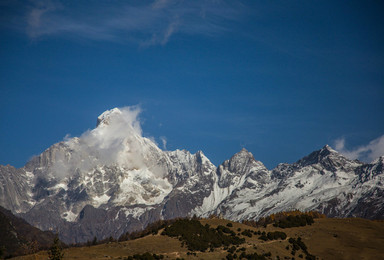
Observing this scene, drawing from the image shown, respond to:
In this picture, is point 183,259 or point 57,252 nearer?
point 57,252

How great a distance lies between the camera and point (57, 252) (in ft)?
498

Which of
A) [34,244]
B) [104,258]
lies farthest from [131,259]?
[34,244]

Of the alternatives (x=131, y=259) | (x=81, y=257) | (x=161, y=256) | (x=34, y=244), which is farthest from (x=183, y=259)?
(x=34, y=244)

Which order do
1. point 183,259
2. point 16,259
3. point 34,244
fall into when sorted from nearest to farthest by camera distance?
point 34,244
point 16,259
point 183,259

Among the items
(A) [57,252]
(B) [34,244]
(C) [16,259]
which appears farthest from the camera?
(C) [16,259]

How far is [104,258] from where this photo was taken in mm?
190375

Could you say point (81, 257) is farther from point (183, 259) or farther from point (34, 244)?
point (183, 259)

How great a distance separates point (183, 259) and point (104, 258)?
95.2ft

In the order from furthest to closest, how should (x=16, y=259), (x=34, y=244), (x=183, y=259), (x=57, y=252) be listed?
(x=183, y=259) → (x=16, y=259) → (x=34, y=244) → (x=57, y=252)

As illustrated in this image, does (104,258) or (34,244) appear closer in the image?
(34,244)

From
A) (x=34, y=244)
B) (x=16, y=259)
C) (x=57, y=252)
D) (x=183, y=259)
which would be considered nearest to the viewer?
(x=57, y=252)

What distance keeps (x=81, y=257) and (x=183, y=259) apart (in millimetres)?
37148

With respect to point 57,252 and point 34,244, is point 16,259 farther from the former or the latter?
point 57,252

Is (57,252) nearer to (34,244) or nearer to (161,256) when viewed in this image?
(34,244)
